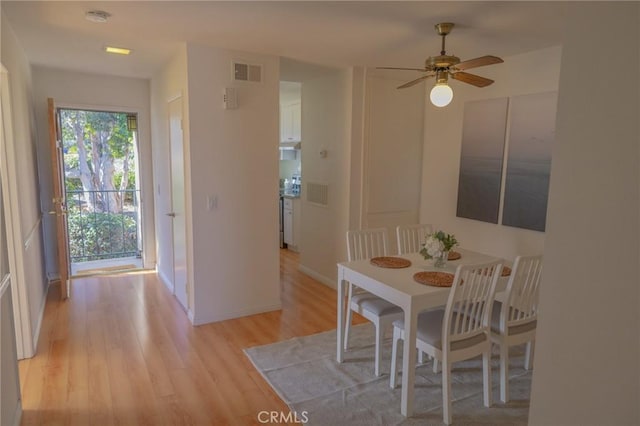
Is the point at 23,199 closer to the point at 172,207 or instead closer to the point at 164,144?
the point at 172,207

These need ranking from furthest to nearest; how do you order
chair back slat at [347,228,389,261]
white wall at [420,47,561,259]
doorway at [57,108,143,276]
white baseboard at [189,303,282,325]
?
doorway at [57,108,143,276]
white baseboard at [189,303,282,325]
white wall at [420,47,561,259]
chair back slat at [347,228,389,261]

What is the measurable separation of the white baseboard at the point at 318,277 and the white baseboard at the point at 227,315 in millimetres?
880

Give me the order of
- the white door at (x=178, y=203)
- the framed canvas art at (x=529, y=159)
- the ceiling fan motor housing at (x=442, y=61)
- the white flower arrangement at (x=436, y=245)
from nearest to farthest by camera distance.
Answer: the ceiling fan motor housing at (x=442, y=61), the white flower arrangement at (x=436, y=245), the framed canvas art at (x=529, y=159), the white door at (x=178, y=203)

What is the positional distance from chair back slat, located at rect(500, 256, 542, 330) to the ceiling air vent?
8.52 ft

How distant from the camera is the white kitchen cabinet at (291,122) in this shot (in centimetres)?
637

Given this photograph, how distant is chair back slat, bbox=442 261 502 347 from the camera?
2.21m

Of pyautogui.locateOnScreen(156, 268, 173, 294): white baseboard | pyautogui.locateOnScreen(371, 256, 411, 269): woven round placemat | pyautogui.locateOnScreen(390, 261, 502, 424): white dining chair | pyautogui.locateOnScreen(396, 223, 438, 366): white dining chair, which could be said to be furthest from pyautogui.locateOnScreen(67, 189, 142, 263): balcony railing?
pyautogui.locateOnScreen(390, 261, 502, 424): white dining chair

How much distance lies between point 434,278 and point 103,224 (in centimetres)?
513

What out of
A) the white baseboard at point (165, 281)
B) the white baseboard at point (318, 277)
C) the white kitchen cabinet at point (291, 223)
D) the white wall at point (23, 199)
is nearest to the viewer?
the white wall at point (23, 199)

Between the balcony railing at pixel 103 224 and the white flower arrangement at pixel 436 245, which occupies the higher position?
the white flower arrangement at pixel 436 245

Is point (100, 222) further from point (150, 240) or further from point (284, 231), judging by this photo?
point (284, 231)

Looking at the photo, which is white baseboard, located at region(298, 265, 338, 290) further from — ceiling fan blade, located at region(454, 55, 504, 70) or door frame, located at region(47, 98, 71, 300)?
ceiling fan blade, located at region(454, 55, 504, 70)

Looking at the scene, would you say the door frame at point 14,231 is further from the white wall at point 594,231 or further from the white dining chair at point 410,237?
the white wall at point 594,231

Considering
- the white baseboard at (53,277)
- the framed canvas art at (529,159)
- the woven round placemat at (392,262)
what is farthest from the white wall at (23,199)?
the framed canvas art at (529,159)
